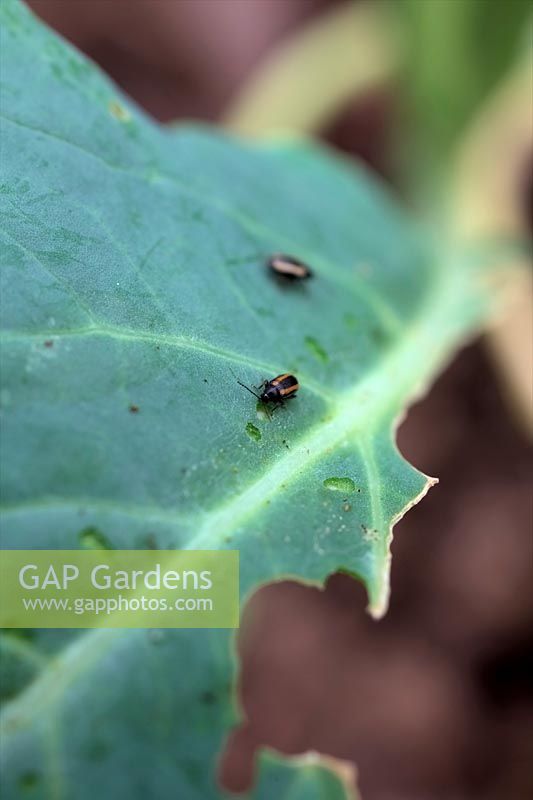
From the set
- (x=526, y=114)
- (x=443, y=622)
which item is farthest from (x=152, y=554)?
(x=526, y=114)

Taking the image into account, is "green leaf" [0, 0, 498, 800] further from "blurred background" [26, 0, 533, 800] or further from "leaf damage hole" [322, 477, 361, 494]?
"blurred background" [26, 0, 533, 800]

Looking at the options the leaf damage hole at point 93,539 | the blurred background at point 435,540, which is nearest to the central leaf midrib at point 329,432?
the leaf damage hole at point 93,539

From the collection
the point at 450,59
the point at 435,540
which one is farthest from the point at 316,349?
the point at 450,59

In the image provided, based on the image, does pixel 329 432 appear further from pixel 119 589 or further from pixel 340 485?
pixel 119 589

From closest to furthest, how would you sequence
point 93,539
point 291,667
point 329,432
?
point 93,539, point 329,432, point 291,667

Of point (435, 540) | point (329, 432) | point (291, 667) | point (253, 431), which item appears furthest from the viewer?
point (435, 540)

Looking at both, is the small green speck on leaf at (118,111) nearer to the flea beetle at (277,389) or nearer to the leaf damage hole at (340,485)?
the flea beetle at (277,389)
